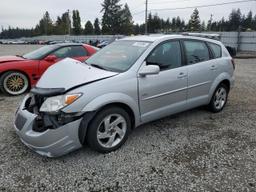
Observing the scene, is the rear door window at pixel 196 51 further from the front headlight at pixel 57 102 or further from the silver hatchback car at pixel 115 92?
the front headlight at pixel 57 102

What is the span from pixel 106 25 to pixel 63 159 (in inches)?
3026

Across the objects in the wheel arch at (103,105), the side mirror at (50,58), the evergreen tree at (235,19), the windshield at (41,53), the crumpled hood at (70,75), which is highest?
the evergreen tree at (235,19)

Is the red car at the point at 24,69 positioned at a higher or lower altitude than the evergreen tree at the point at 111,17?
lower

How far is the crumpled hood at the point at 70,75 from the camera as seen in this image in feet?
9.93

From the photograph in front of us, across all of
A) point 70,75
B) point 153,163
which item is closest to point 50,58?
point 70,75

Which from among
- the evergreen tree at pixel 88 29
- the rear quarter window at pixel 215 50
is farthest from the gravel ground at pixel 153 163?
the evergreen tree at pixel 88 29

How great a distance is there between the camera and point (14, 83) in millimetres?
6047

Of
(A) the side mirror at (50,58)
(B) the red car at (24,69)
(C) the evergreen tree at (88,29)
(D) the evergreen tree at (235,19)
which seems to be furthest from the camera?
(C) the evergreen tree at (88,29)

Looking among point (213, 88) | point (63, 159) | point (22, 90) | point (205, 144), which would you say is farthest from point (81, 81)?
point (22, 90)

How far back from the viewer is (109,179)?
2.71 m

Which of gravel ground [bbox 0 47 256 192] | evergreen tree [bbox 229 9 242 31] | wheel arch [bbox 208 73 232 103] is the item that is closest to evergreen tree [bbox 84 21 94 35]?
evergreen tree [bbox 229 9 242 31]

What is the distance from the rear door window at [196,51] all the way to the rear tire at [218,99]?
75 cm

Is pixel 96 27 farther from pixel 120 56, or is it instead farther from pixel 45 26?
pixel 120 56

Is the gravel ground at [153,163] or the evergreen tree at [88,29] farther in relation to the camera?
the evergreen tree at [88,29]
